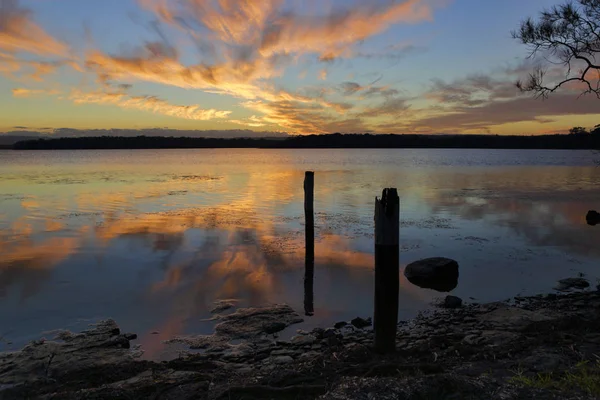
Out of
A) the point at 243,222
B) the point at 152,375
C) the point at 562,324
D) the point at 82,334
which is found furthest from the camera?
the point at 243,222

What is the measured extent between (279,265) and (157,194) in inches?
986

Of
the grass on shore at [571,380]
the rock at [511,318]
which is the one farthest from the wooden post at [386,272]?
the rock at [511,318]

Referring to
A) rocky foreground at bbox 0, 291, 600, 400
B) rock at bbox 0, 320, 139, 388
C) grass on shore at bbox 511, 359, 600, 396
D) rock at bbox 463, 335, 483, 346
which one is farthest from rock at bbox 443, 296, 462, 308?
rock at bbox 0, 320, 139, 388

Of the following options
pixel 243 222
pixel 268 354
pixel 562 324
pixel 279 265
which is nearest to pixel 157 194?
pixel 243 222

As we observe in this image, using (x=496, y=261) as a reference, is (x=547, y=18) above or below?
above

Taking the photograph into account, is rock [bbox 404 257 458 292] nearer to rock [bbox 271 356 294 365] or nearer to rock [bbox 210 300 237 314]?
rock [bbox 210 300 237 314]

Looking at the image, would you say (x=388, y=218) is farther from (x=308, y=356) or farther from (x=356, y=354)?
(x=308, y=356)

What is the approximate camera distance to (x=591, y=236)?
19.9m

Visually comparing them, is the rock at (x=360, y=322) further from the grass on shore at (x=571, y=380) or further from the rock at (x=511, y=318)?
the grass on shore at (x=571, y=380)

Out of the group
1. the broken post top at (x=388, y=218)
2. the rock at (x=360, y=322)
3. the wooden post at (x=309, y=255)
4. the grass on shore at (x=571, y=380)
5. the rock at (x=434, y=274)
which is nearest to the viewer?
the grass on shore at (x=571, y=380)

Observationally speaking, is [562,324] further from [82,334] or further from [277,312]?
[82,334]

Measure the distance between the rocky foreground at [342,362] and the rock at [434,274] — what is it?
2.14 metres

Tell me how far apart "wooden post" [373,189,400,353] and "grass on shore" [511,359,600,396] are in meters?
2.29

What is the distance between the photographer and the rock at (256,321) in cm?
915
